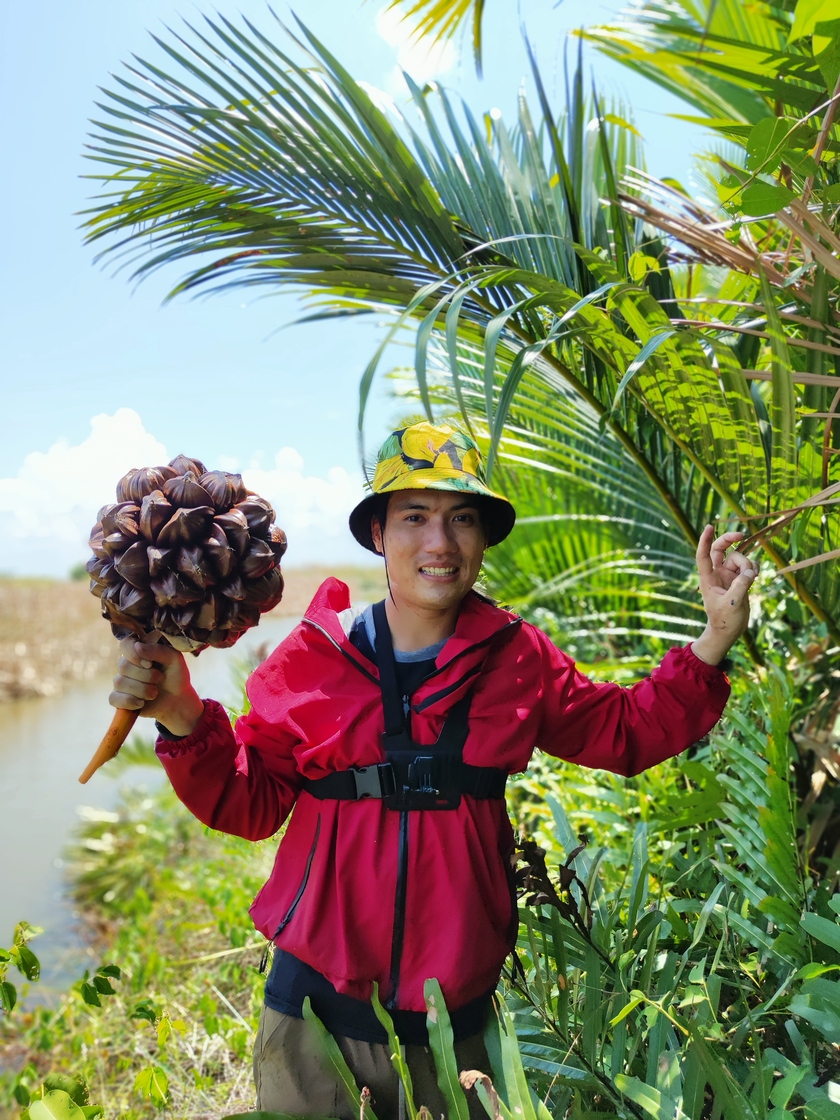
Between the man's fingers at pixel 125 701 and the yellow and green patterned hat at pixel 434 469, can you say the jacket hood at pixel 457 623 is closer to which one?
the yellow and green patterned hat at pixel 434 469

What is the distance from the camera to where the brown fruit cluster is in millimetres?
1071

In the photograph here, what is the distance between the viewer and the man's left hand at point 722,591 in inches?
51.7

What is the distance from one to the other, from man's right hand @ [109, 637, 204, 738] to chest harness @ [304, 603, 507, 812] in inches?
9.6

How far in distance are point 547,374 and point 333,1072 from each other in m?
→ 1.44

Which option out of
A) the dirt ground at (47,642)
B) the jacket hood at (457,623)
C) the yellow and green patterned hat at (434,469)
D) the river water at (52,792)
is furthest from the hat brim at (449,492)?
the dirt ground at (47,642)

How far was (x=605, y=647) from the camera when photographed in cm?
315

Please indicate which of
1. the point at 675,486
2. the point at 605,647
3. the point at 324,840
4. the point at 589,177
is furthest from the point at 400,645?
the point at 605,647

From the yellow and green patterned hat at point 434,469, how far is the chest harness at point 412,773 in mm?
318

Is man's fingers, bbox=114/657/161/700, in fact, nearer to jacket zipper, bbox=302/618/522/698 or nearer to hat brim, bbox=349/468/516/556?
jacket zipper, bbox=302/618/522/698

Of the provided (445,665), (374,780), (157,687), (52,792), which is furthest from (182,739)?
(52,792)

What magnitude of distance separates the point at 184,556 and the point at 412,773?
49 centimetres

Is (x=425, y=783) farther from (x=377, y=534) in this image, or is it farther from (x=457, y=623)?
(x=377, y=534)

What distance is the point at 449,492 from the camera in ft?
4.55

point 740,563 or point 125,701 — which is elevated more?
point 740,563
